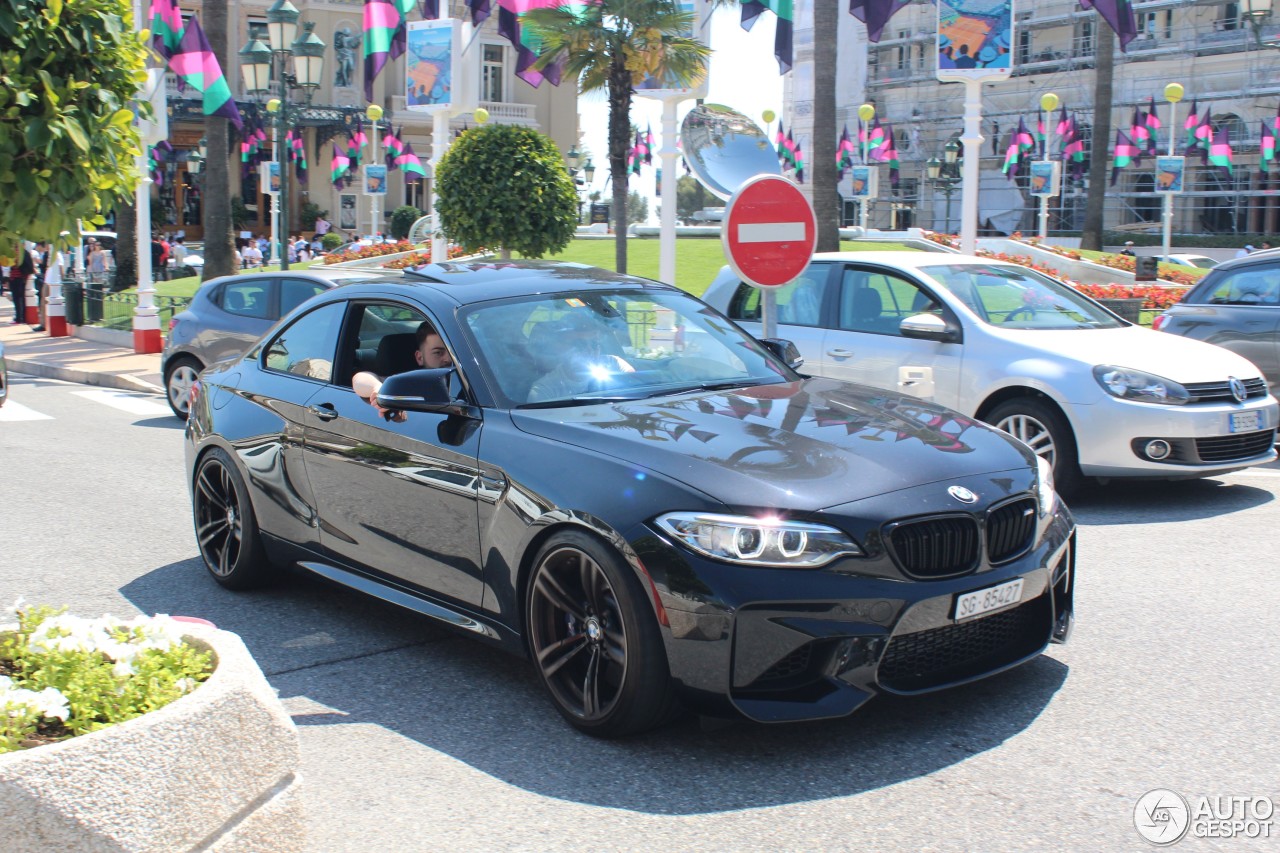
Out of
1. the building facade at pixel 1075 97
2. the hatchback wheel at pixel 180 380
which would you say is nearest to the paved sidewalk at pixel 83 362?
the hatchback wheel at pixel 180 380

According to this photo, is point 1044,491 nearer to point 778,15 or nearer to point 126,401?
point 126,401

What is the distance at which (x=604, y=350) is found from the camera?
5422 millimetres

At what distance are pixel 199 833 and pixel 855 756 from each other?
6.82 feet

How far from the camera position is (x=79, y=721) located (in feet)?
10.4

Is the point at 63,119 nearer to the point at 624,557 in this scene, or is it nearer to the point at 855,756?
the point at 624,557

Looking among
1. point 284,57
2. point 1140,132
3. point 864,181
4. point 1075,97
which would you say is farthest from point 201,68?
point 1075,97

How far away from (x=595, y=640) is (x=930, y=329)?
16.6ft

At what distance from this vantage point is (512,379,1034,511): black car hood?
426 cm

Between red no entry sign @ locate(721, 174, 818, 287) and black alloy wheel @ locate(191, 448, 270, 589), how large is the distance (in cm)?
311

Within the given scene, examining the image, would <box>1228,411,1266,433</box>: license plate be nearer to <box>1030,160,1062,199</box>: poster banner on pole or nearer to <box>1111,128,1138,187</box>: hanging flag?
<box>1030,160,1062,199</box>: poster banner on pole

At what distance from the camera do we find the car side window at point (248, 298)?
13148mm

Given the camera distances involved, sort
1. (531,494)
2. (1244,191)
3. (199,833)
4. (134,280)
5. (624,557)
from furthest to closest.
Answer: (1244,191) → (134,280) → (531,494) → (624,557) → (199,833)

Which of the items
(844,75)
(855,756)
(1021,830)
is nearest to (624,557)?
(855,756)

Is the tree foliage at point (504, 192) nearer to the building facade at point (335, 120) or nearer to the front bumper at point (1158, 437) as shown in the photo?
the front bumper at point (1158, 437)
